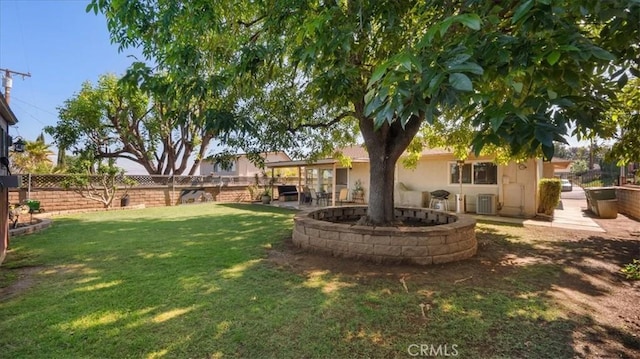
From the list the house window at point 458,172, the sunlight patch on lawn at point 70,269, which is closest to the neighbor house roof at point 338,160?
the house window at point 458,172

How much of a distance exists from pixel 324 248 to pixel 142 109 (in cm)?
1833

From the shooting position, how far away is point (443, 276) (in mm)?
4641

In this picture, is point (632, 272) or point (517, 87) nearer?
point (517, 87)

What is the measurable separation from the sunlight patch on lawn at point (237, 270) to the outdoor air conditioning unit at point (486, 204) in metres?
9.73

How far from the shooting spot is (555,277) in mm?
4711

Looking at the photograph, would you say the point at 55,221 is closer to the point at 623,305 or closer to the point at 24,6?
the point at 24,6

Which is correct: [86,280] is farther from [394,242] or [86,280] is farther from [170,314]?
[394,242]

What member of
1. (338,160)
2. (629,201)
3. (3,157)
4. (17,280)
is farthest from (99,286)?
(629,201)

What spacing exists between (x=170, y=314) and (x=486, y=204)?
11600 mm

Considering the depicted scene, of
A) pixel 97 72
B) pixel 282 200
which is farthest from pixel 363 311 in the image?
pixel 97 72

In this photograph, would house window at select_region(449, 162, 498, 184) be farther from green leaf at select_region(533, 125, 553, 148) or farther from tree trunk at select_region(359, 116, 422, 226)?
green leaf at select_region(533, 125, 553, 148)

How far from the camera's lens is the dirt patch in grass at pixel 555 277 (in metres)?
3.12

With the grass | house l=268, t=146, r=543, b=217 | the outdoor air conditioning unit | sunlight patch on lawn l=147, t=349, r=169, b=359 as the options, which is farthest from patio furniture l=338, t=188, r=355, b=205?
sunlight patch on lawn l=147, t=349, r=169, b=359

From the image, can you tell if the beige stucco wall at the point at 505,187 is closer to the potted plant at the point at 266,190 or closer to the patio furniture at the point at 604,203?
the patio furniture at the point at 604,203
